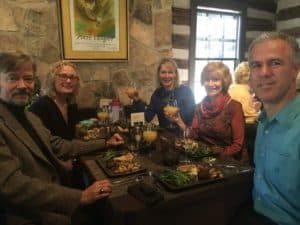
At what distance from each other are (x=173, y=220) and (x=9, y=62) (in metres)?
1.16

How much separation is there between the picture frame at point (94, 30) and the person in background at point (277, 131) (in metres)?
2.14

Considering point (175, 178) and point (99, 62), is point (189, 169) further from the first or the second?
point (99, 62)

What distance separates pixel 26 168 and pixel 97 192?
1.46 feet

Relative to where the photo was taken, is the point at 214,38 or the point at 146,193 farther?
the point at 214,38

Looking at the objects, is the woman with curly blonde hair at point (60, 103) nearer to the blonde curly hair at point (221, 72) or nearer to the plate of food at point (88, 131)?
the plate of food at point (88, 131)

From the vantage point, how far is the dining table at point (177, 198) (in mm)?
1113

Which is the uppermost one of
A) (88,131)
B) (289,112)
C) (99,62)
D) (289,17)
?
(289,17)

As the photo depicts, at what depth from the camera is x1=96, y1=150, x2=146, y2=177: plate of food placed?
1.42 m

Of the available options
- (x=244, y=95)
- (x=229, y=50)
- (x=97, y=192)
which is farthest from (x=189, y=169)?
(x=229, y=50)

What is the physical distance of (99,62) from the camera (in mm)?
3174

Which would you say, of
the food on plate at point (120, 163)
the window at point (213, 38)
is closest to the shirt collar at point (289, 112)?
the food on plate at point (120, 163)

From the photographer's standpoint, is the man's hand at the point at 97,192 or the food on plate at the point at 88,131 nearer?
the man's hand at the point at 97,192

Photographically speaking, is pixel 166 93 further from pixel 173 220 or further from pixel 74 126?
pixel 173 220

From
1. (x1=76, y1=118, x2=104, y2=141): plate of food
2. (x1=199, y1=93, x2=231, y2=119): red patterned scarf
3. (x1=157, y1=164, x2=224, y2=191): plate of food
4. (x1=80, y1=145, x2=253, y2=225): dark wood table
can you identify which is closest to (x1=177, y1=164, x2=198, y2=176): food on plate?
(x1=157, y1=164, x2=224, y2=191): plate of food
